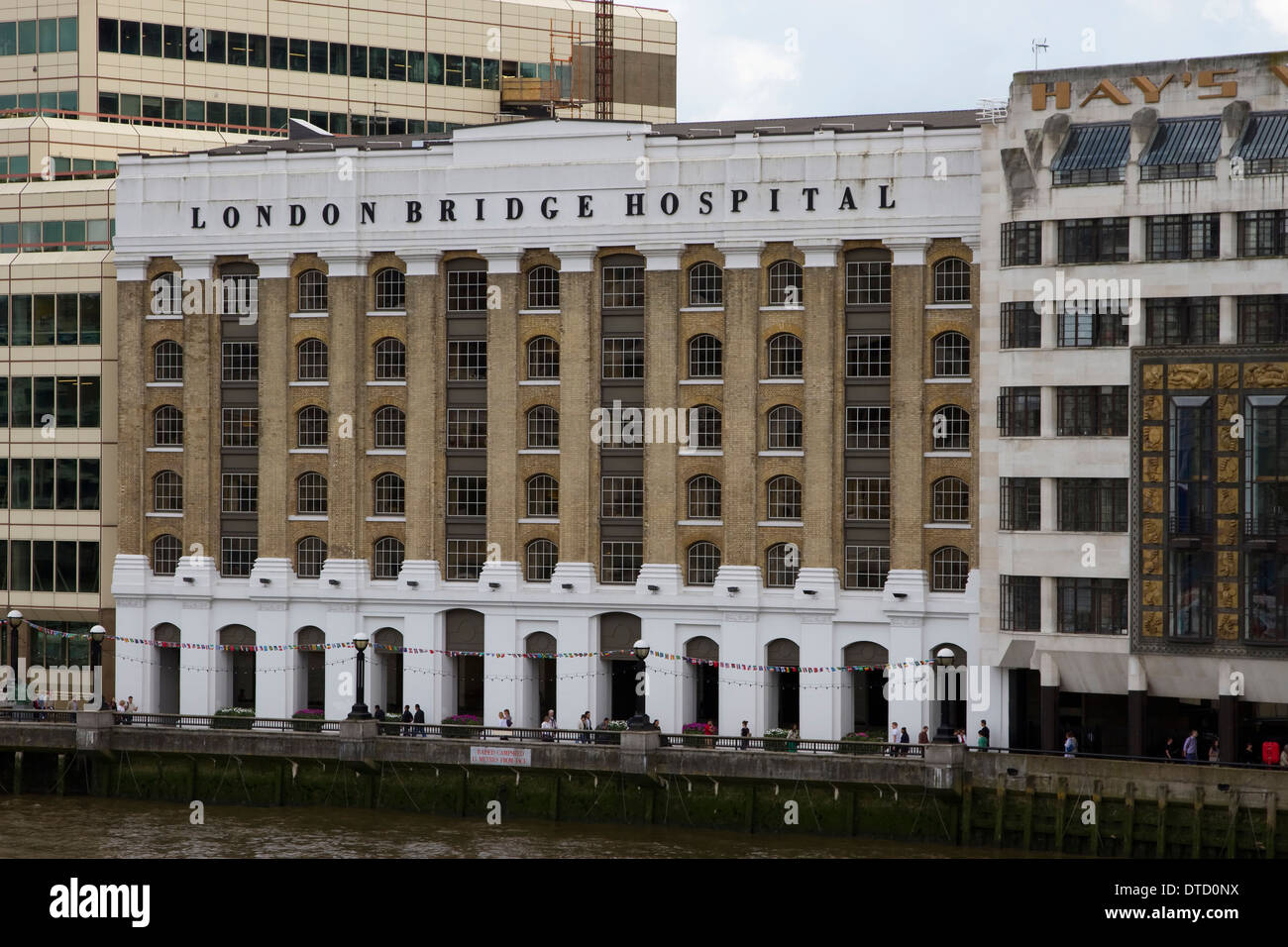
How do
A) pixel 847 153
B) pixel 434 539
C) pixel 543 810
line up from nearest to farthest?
pixel 543 810, pixel 847 153, pixel 434 539

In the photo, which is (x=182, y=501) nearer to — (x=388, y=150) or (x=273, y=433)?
(x=273, y=433)

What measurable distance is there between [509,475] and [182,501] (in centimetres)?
1302

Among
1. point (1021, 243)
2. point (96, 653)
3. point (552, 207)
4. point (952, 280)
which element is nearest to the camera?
point (1021, 243)

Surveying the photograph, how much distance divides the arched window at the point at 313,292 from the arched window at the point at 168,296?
4.67 meters

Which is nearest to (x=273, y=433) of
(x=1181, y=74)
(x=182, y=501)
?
(x=182, y=501)

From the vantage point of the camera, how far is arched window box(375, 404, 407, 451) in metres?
86.6

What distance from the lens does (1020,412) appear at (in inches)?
3002

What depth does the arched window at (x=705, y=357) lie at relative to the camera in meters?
82.8

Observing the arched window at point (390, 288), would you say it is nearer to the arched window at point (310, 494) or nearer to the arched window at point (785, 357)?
the arched window at point (310, 494)

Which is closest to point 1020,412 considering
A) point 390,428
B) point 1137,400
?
point 1137,400

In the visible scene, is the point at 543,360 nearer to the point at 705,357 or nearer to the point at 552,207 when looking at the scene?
the point at 552,207

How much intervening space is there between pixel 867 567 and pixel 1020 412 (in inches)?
334

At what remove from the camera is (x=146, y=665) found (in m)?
88.5

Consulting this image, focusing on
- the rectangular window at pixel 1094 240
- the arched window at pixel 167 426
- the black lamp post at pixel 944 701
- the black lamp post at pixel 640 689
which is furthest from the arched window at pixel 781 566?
the arched window at pixel 167 426
